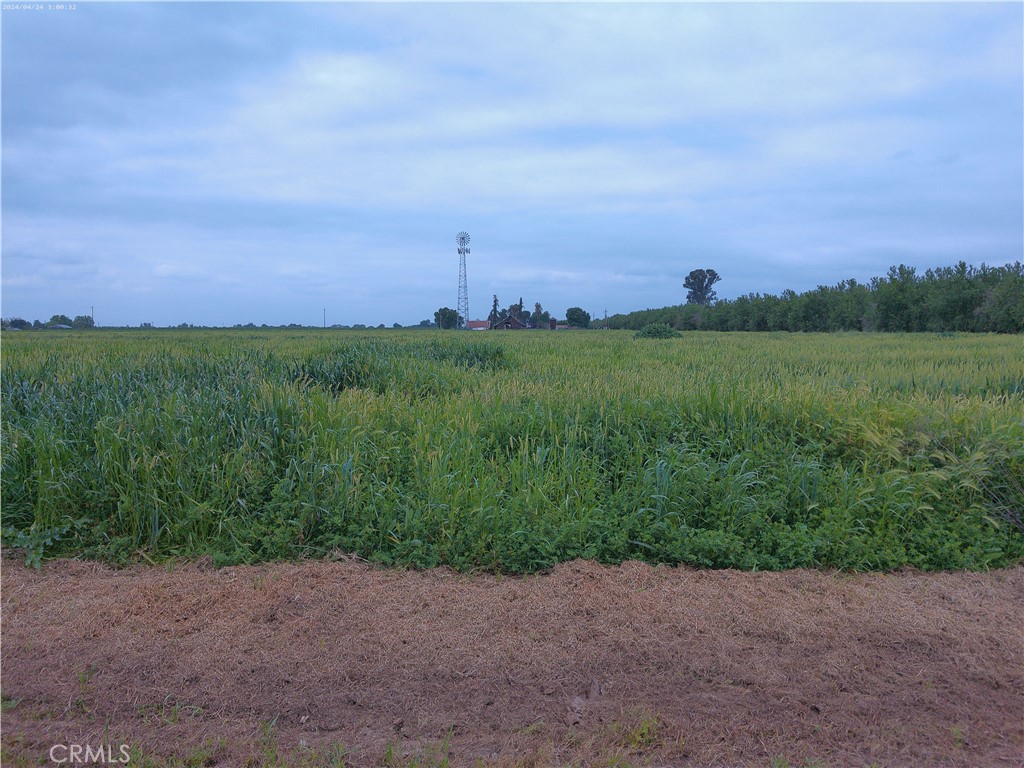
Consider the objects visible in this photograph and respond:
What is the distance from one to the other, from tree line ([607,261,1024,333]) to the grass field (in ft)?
80.6

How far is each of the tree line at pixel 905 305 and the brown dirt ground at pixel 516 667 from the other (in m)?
28.6

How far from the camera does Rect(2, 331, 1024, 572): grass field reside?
16.3ft

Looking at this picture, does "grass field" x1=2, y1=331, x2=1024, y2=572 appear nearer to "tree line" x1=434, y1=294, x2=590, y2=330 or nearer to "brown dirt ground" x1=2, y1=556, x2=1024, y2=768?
"brown dirt ground" x1=2, y1=556, x2=1024, y2=768

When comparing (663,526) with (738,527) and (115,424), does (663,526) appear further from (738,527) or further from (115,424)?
(115,424)

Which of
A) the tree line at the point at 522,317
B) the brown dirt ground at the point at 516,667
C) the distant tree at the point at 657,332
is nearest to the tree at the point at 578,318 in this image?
the tree line at the point at 522,317

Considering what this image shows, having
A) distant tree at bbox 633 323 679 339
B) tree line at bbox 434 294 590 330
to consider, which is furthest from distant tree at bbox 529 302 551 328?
distant tree at bbox 633 323 679 339

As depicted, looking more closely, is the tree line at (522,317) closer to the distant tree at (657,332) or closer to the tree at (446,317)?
the tree at (446,317)

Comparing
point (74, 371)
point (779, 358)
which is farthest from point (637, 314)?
point (74, 371)

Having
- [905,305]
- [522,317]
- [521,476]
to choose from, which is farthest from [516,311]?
[521,476]

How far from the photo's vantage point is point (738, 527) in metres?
5.16

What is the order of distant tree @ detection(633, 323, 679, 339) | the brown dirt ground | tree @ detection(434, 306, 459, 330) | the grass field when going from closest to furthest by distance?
1. the brown dirt ground
2. the grass field
3. distant tree @ detection(633, 323, 679, 339)
4. tree @ detection(434, 306, 459, 330)

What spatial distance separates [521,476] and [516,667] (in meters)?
2.27

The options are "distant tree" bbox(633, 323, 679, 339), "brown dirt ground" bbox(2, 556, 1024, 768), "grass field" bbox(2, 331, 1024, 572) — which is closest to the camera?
"brown dirt ground" bbox(2, 556, 1024, 768)

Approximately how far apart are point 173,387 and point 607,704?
6.74m
